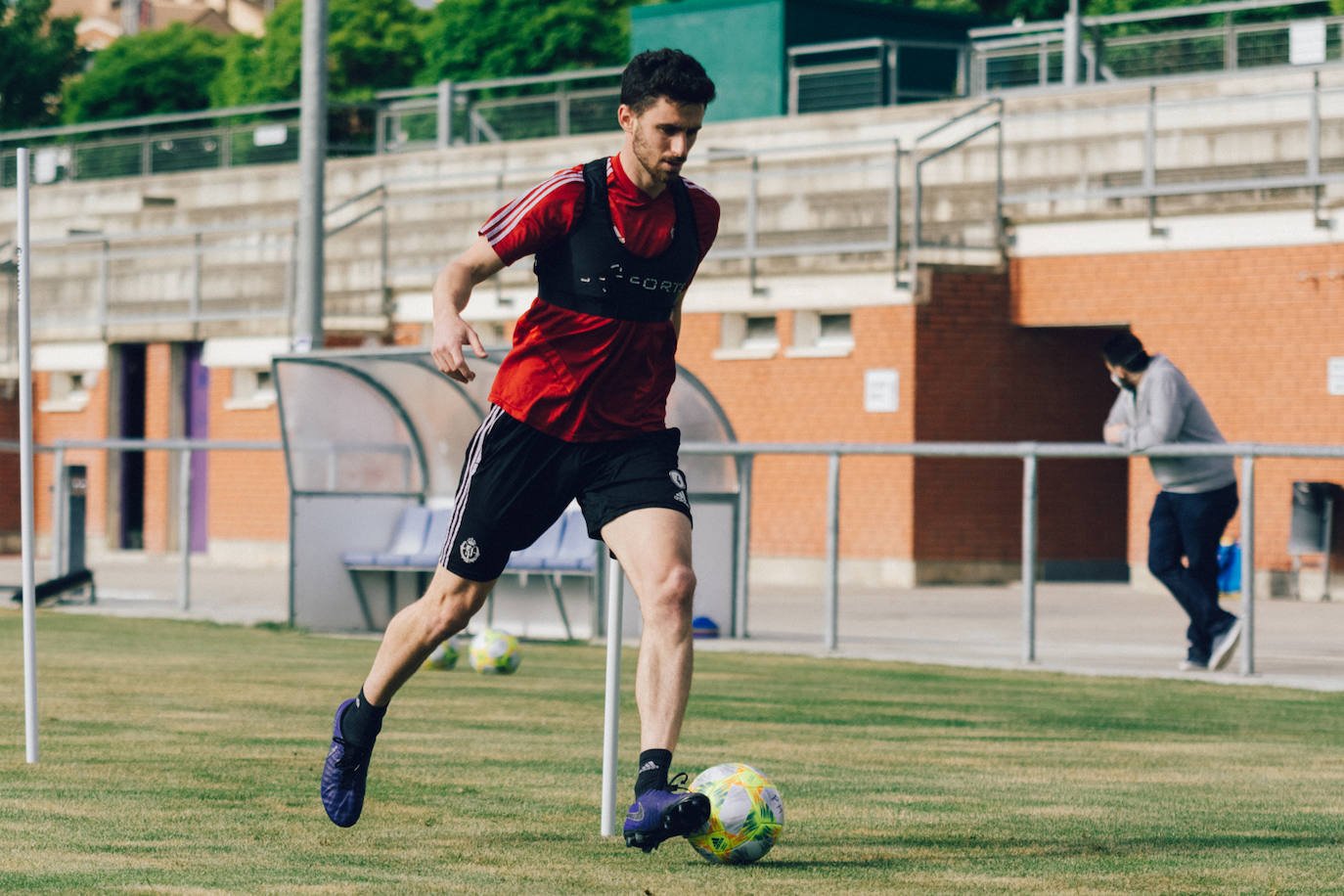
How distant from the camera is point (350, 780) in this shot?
613cm

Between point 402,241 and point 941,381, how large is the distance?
8729 millimetres

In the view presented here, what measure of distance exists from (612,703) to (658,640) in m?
0.48

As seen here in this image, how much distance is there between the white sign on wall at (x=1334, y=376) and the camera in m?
22.6

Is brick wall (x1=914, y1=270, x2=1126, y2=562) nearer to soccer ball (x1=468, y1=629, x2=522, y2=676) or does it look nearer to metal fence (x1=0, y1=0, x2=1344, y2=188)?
metal fence (x1=0, y1=0, x2=1344, y2=188)

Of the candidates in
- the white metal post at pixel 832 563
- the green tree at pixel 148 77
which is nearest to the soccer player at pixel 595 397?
the white metal post at pixel 832 563

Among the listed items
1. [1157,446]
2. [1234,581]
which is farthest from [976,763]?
[1234,581]

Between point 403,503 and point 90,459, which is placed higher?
point 403,503

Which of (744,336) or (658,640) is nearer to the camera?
(658,640)

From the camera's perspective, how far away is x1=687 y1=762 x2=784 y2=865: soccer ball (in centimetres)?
573

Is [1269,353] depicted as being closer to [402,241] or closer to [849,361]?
[849,361]

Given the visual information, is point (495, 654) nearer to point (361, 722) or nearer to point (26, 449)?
point (26, 449)

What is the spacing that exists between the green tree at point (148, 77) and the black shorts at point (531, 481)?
57.0 m

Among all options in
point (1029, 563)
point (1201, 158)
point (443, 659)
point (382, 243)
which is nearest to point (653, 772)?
point (443, 659)

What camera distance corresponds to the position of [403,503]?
17.2m
